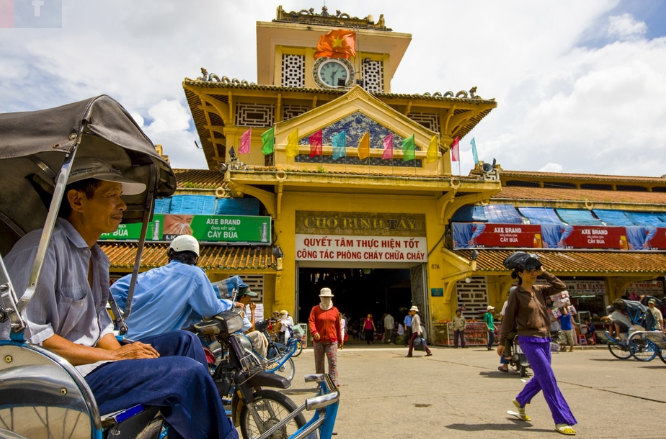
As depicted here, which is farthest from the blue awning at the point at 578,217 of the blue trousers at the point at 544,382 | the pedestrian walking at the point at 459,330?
the blue trousers at the point at 544,382

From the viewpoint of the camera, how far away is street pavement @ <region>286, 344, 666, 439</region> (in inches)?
165

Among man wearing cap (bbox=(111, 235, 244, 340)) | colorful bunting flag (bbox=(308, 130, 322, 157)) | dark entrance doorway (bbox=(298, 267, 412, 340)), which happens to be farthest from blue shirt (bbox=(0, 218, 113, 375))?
dark entrance doorway (bbox=(298, 267, 412, 340))

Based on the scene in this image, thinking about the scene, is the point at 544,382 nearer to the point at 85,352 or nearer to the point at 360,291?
the point at 85,352

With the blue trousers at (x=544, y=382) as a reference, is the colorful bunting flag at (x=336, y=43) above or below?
above

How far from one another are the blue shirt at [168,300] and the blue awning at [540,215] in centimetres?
1618

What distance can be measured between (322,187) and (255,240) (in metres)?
2.92

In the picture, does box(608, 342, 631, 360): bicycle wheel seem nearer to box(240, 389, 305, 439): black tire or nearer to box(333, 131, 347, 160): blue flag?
box(333, 131, 347, 160): blue flag

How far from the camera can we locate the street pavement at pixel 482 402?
420 centimetres

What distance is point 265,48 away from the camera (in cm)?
2052

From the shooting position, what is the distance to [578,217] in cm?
1806

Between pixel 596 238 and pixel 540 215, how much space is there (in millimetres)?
2157

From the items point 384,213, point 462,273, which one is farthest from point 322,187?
point 462,273

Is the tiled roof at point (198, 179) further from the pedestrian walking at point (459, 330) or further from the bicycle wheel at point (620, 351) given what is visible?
the bicycle wheel at point (620, 351)

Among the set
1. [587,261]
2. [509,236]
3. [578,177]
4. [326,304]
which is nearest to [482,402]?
[326,304]
